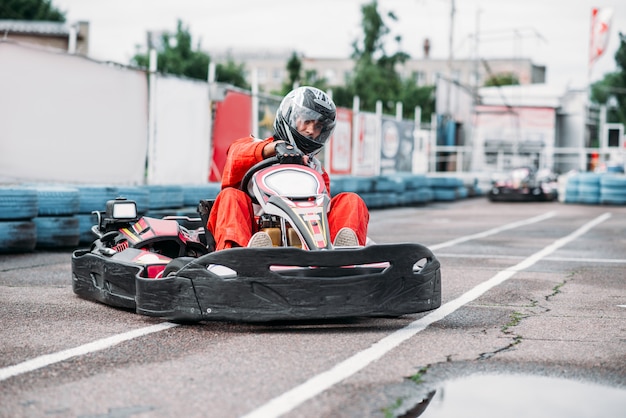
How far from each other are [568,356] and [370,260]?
1181mm

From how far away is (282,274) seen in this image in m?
5.41

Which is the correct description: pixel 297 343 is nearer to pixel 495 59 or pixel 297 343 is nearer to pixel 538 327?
pixel 538 327

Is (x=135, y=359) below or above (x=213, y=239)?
below

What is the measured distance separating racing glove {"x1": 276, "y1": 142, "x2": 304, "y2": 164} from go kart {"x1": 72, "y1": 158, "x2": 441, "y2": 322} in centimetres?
6

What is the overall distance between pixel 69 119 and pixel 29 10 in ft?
146

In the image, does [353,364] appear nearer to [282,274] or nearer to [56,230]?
[282,274]

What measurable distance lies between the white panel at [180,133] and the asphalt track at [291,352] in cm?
624

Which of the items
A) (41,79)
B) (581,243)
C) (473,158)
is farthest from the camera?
(473,158)

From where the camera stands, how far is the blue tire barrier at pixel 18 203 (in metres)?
10.4

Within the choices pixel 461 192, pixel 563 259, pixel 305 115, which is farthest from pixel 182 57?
pixel 305 115

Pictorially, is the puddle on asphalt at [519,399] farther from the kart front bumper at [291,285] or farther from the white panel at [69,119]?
the white panel at [69,119]

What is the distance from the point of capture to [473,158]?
40781 mm

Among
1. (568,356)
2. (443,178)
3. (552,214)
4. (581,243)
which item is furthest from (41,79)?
(443,178)

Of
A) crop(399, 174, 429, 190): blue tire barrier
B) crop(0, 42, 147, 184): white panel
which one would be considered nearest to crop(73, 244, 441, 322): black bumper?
crop(0, 42, 147, 184): white panel
